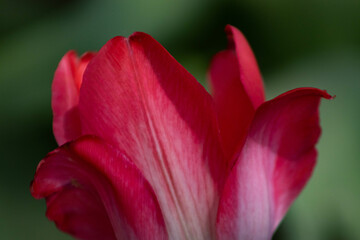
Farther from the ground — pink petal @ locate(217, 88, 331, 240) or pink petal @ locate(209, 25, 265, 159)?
pink petal @ locate(209, 25, 265, 159)

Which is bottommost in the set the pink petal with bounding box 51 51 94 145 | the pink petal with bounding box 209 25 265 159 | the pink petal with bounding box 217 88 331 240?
the pink petal with bounding box 217 88 331 240

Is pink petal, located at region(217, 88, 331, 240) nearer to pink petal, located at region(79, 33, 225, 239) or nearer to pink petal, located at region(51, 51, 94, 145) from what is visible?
pink petal, located at region(79, 33, 225, 239)

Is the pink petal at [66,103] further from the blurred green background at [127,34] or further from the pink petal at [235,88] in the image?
the blurred green background at [127,34]

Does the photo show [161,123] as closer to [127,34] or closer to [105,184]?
[105,184]

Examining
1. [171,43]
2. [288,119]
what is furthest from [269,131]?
[171,43]

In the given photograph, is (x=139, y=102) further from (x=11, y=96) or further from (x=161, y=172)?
(x=11, y=96)

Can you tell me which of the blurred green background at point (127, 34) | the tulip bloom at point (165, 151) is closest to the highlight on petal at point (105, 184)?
the tulip bloom at point (165, 151)

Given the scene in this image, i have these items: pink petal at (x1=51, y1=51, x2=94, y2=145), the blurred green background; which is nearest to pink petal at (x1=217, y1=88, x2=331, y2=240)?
pink petal at (x1=51, y1=51, x2=94, y2=145)

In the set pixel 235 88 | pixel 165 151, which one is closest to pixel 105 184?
pixel 165 151
